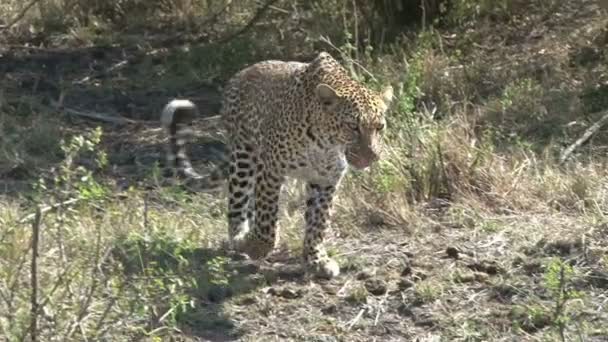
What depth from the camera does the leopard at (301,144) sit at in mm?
7793

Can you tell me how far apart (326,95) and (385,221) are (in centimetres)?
116

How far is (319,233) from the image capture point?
8.04 m

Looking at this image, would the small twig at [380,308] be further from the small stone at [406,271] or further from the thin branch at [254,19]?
Result: the thin branch at [254,19]

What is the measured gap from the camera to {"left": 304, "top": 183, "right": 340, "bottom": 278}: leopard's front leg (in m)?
7.96

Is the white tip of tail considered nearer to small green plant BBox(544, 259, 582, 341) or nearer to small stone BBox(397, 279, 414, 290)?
small stone BBox(397, 279, 414, 290)

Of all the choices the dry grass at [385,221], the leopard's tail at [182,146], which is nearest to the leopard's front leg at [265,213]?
the dry grass at [385,221]

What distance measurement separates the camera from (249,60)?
43.8 feet

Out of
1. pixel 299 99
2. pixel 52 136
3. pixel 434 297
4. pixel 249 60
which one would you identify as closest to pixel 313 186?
pixel 299 99

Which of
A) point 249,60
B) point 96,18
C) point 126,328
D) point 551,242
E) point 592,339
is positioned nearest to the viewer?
point 126,328

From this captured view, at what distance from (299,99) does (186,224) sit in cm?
115

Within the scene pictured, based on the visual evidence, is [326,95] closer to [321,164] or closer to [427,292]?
[321,164]

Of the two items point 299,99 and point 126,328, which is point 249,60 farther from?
point 126,328

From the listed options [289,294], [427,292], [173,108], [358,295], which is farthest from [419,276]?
[173,108]

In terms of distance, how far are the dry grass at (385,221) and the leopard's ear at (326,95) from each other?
931 mm
